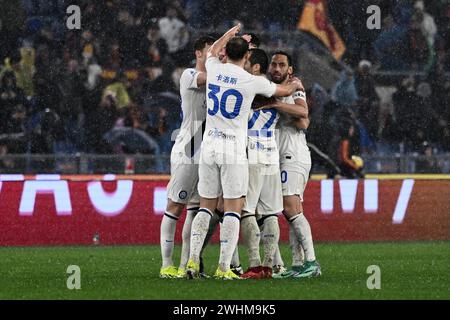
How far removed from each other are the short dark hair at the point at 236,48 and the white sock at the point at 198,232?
4.59 feet

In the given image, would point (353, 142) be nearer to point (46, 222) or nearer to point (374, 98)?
point (374, 98)

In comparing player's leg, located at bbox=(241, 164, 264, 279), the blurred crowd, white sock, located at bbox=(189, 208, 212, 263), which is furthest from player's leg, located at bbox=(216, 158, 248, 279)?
the blurred crowd

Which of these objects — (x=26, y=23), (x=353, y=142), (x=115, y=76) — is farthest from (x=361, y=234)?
(x=26, y=23)

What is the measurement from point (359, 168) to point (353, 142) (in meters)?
0.97

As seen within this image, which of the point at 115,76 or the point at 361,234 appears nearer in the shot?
the point at 361,234

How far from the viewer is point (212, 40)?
1059 centimetres

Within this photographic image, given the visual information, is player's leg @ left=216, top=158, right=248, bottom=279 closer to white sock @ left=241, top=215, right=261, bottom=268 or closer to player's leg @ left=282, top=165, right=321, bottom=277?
white sock @ left=241, top=215, right=261, bottom=268

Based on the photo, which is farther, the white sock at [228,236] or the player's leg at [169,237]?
the player's leg at [169,237]

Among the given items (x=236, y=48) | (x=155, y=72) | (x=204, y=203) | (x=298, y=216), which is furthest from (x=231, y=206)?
(x=155, y=72)

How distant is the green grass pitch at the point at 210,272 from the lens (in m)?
9.08

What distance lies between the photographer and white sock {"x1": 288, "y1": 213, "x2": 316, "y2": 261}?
10797mm

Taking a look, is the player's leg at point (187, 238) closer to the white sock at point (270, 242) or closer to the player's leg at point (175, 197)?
the player's leg at point (175, 197)

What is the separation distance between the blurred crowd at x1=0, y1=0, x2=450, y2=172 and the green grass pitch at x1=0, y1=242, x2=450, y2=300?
413cm

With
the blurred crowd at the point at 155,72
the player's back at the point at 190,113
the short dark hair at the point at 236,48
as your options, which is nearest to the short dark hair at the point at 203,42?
the player's back at the point at 190,113
